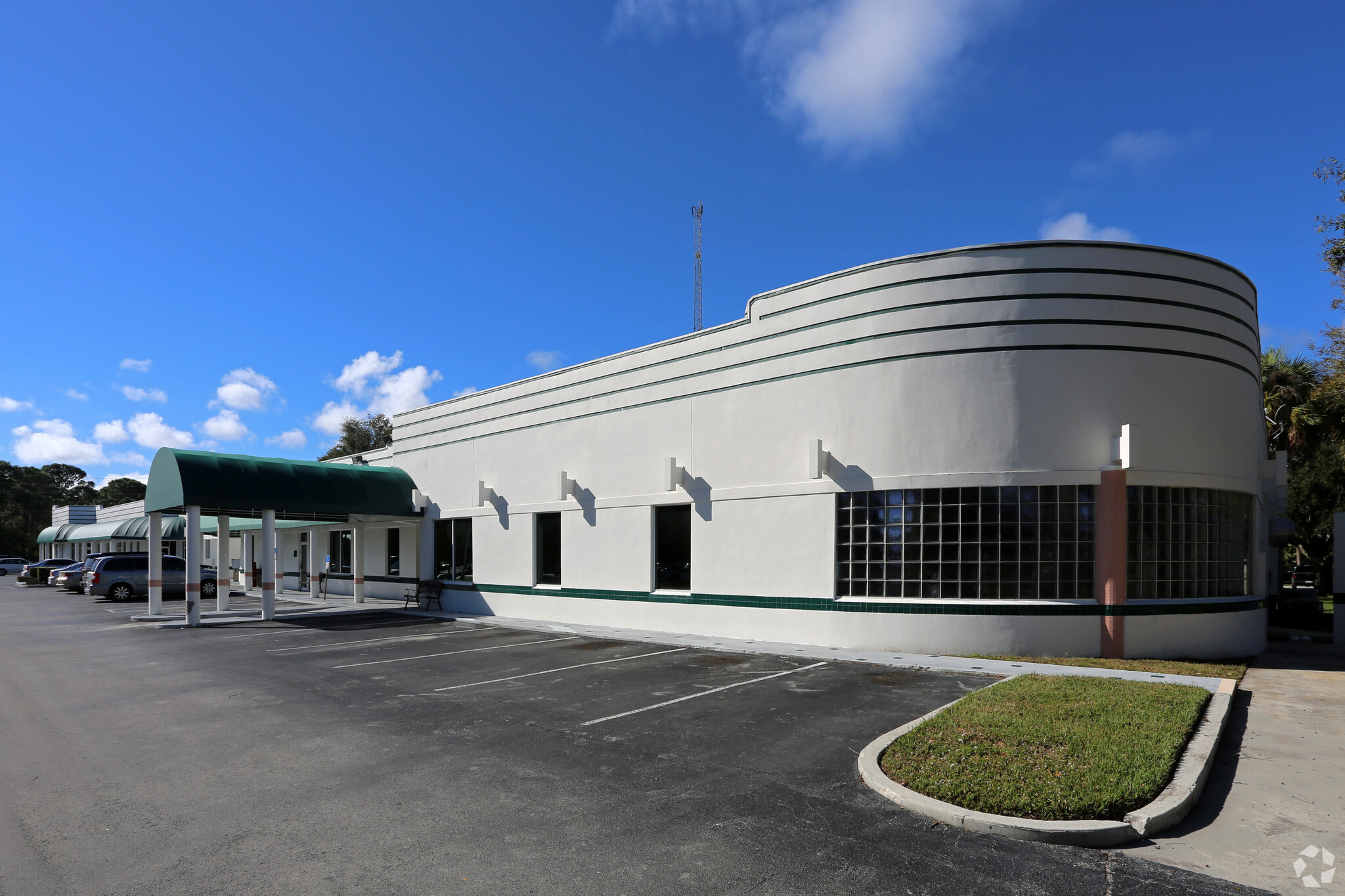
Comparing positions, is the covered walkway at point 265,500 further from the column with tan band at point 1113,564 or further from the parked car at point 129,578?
the column with tan band at point 1113,564

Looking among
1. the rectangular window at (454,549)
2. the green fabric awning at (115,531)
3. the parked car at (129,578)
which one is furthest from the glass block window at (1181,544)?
the green fabric awning at (115,531)

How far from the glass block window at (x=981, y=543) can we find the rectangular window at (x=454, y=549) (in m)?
14.7

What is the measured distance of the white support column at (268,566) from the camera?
2369 centimetres

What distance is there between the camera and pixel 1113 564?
14.0 m

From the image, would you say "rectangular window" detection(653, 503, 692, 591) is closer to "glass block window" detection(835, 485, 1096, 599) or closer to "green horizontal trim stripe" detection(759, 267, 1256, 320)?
"glass block window" detection(835, 485, 1096, 599)

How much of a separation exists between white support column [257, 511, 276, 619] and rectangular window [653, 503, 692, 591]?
12.3 meters

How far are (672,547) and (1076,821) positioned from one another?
1345 centimetres

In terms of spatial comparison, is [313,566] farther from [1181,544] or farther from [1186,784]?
[1186,784]

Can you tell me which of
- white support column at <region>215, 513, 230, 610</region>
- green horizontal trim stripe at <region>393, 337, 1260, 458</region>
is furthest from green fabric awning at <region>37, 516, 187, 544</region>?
green horizontal trim stripe at <region>393, 337, 1260, 458</region>

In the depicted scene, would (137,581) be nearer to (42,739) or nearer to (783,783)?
Answer: (42,739)

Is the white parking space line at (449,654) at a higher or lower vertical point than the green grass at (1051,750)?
lower

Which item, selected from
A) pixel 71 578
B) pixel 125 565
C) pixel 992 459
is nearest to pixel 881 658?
pixel 992 459

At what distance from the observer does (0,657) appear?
54.1ft

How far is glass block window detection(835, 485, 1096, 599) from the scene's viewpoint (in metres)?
14.2
